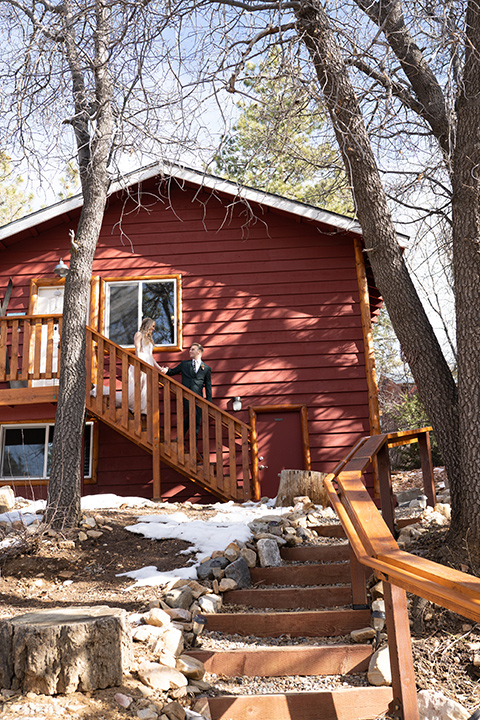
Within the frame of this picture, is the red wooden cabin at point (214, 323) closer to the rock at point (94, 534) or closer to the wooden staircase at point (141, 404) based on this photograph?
the wooden staircase at point (141, 404)

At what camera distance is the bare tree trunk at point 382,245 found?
4539 millimetres

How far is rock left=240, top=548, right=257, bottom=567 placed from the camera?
5.01 meters

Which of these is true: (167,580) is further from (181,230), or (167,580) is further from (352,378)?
(181,230)

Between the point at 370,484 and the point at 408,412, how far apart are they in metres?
4.14

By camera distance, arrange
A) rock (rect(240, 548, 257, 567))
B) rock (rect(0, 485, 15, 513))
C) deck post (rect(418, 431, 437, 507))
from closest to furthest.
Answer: rock (rect(240, 548, 257, 567)) < deck post (rect(418, 431, 437, 507)) < rock (rect(0, 485, 15, 513))

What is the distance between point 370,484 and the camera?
9.23 metres

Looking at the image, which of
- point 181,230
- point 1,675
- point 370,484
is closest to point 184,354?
point 181,230

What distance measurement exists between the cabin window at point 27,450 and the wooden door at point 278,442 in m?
2.69

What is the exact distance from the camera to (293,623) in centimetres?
413

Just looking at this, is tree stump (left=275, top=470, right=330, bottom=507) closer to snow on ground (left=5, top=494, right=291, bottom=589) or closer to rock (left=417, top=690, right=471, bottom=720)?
snow on ground (left=5, top=494, right=291, bottom=589)

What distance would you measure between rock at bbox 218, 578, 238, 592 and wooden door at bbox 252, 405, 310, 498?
463 centimetres

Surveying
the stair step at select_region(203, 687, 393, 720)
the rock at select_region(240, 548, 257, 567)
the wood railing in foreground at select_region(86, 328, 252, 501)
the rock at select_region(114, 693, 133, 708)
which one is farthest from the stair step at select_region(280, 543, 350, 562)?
the wood railing in foreground at select_region(86, 328, 252, 501)

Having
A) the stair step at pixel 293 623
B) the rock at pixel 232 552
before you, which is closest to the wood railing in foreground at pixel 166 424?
the rock at pixel 232 552

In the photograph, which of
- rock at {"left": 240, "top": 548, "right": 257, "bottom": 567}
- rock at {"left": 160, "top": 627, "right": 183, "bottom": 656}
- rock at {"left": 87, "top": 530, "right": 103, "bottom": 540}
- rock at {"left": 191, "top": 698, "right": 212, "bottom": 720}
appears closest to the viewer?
rock at {"left": 191, "top": 698, "right": 212, "bottom": 720}
